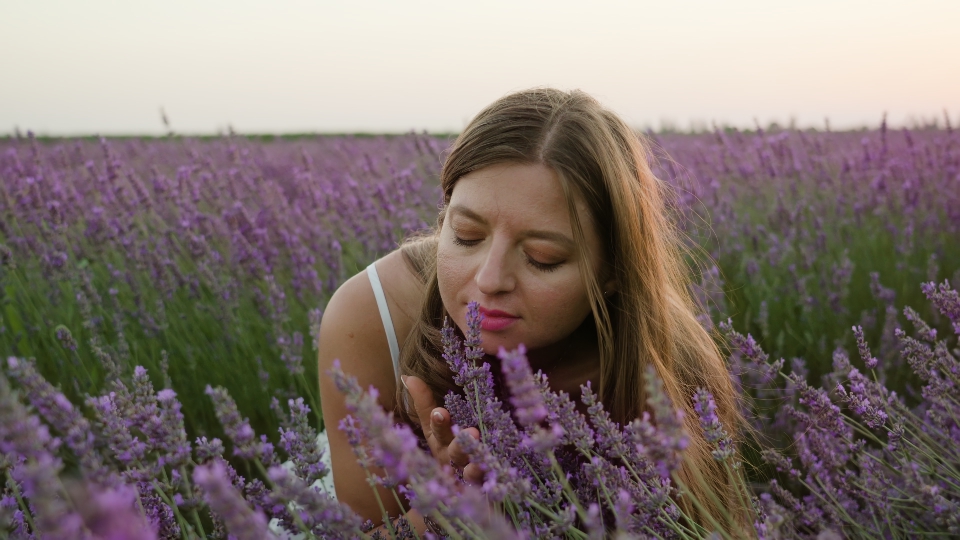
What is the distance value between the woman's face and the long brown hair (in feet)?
0.11

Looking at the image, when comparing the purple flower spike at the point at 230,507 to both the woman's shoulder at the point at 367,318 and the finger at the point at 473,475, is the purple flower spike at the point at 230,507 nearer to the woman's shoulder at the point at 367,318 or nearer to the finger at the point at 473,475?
the finger at the point at 473,475

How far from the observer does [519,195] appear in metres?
1.59

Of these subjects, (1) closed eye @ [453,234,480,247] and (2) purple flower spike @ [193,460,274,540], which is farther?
(1) closed eye @ [453,234,480,247]

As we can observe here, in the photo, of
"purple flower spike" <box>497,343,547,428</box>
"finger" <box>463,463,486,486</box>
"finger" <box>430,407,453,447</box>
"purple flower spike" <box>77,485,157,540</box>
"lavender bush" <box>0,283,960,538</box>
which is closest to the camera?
"purple flower spike" <box>77,485,157,540</box>

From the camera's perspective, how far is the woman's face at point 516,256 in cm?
155

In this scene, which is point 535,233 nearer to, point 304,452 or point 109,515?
point 304,452

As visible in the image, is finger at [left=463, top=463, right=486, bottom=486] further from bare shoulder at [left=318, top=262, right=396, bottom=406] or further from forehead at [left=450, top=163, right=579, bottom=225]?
bare shoulder at [left=318, top=262, right=396, bottom=406]

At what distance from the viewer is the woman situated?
158 cm

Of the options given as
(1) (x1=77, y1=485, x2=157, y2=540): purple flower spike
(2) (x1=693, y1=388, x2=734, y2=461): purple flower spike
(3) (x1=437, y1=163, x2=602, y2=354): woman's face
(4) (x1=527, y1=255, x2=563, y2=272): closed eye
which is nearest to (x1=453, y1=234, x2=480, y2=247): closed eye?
(3) (x1=437, y1=163, x2=602, y2=354): woman's face

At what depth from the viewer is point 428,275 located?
214cm

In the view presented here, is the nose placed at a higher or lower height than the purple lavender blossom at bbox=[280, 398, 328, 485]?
higher

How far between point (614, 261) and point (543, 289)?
10.7 inches

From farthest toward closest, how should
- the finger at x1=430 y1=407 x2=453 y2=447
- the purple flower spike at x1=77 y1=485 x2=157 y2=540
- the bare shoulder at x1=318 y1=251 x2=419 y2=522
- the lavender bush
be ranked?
1. the bare shoulder at x1=318 y1=251 x2=419 y2=522
2. the finger at x1=430 y1=407 x2=453 y2=447
3. the lavender bush
4. the purple flower spike at x1=77 y1=485 x2=157 y2=540

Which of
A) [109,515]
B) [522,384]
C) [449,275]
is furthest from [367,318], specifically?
[109,515]
